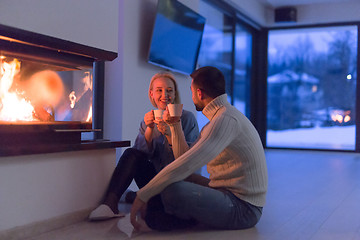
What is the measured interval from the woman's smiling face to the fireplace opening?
1.09ft

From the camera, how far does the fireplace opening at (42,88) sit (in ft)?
6.50

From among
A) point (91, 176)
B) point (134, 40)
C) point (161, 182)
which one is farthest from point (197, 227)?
point (134, 40)

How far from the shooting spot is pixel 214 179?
84.7 inches

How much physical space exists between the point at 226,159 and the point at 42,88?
1.01 meters

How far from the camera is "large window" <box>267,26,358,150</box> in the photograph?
22.6 feet

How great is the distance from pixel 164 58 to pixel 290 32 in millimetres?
4000

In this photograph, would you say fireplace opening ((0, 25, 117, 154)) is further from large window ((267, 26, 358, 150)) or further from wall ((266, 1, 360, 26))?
large window ((267, 26, 358, 150))

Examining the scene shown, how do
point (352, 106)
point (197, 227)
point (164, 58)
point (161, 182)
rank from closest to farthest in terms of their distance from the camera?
point (161, 182)
point (197, 227)
point (164, 58)
point (352, 106)

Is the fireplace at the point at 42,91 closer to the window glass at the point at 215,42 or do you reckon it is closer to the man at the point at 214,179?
the man at the point at 214,179

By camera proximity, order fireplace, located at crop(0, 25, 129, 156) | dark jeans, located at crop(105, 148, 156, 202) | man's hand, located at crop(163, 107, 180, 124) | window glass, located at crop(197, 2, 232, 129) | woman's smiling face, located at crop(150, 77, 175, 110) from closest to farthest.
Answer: fireplace, located at crop(0, 25, 129, 156), man's hand, located at crop(163, 107, 180, 124), dark jeans, located at crop(105, 148, 156, 202), woman's smiling face, located at crop(150, 77, 175, 110), window glass, located at crop(197, 2, 232, 129)

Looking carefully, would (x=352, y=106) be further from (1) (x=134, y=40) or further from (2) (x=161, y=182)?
(2) (x=161, y=182)

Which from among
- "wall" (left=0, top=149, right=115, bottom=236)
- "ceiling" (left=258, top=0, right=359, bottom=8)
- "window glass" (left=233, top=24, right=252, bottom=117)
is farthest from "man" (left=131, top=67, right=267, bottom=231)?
"ceiling" (left=258, top=0, right=359, bottom=8)

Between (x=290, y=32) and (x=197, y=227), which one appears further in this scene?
(x=290, y=32)

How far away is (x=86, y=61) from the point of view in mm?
2393
